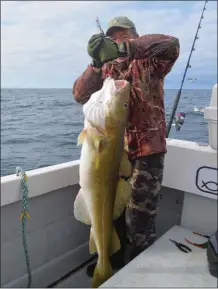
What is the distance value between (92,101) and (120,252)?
4.79 feet

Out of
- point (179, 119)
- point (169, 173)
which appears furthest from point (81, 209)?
point (179, 119)

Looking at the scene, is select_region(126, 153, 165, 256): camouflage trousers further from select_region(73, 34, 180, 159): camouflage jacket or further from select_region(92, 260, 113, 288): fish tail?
select_region(92, 260, 113, 288): fish tail

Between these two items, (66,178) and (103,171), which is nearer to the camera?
(103,171)

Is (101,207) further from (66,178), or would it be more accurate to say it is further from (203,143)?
(203,143)

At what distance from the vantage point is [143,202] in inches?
97.1

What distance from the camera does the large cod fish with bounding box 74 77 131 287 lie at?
180 centimetres

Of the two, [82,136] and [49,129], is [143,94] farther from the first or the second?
[49,129]

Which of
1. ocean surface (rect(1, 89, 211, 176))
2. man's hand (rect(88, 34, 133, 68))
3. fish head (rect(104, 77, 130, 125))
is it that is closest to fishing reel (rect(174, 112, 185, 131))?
ocean surface (rect(1, 89, 211, 176))

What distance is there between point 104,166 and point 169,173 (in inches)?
44.1

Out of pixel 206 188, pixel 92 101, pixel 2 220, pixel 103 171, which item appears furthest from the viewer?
pixel 206 188

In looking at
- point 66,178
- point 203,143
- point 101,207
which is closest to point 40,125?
point 66,178

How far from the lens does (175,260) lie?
2330 mm

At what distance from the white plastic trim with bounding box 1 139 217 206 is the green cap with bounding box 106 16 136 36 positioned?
3.30 feet

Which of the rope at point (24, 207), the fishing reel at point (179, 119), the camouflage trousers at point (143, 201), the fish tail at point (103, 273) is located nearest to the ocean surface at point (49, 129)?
the fishing reel at point (179, 119)
